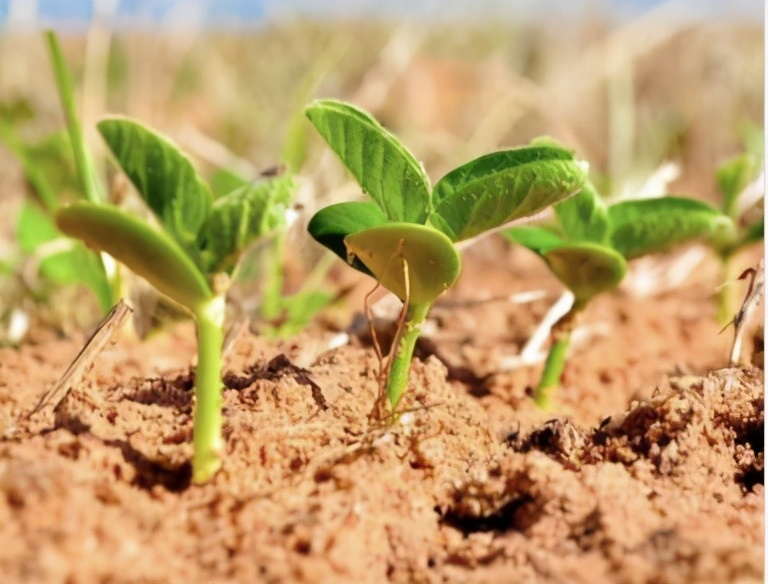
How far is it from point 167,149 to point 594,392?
82 centimetres

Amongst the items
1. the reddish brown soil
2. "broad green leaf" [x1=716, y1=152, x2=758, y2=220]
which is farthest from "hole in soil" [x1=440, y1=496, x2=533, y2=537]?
"broad green leaf" [x1=716, y1=152, x2=758, y2=220]

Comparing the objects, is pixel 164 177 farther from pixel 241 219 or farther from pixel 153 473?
pixel 153 473

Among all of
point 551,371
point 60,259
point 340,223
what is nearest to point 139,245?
point 340,223

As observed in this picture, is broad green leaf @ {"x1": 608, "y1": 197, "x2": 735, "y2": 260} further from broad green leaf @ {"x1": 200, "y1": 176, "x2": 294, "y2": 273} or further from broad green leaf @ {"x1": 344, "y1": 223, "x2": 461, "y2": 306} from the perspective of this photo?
broad green leaf @ {"x1": 200, "y1": 176, "x2": 294, "y2": 273}

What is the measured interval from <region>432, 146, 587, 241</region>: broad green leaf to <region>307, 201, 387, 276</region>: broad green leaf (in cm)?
7

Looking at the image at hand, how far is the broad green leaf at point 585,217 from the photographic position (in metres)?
1.05

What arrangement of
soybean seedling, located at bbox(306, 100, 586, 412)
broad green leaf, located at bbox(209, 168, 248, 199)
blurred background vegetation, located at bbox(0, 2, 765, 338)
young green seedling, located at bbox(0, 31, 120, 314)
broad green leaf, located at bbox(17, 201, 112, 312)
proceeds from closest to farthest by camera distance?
1. soybean seedling, located at bbox(306, 100, 586, 412)
2. young green seedling, located at bbox(0, 31, 120, 314)
3. broad green leaf, located at bbox(17, 201, 112, 312)
4. broad green leaf, located at bbox(209, 168, 248, 199)
5. blurred background vegetation, located at bbox(0, 2, 765, 338)

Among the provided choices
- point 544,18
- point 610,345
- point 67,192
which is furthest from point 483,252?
point 544,18

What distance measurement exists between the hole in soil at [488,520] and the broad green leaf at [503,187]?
0.27 m

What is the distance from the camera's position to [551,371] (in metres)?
1.16

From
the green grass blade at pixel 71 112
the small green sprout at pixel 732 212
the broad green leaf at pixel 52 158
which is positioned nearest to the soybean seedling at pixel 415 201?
the green grass blade at pixel 71 112

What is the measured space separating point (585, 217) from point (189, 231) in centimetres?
54

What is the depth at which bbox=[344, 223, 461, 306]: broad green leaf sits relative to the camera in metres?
0.73

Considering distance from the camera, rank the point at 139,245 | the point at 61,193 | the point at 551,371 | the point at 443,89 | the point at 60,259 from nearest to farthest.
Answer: the point at 139,245
the point at 551,371
the point at 60,259
the point at 61,193
the point at 443,89
